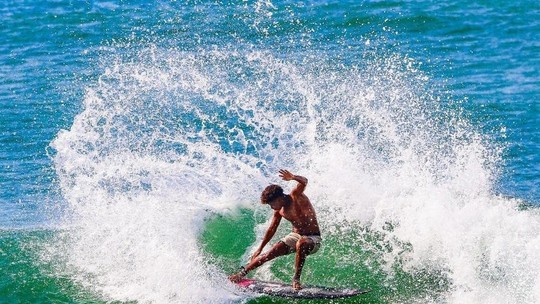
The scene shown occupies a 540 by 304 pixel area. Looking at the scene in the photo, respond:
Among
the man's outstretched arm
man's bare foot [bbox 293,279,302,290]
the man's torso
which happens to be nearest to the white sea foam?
man's bare foot [bbox 293,279,302,290]

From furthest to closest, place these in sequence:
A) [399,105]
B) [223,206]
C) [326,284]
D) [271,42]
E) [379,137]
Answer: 1. [271,42]
2. [399,105]
3. [379,137]
4. [223,206]
5. [326,284]

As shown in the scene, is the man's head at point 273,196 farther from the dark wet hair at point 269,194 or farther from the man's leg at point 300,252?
the man's leg at point 300,252

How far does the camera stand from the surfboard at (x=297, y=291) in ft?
46.7

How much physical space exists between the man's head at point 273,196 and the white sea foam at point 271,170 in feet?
5.05

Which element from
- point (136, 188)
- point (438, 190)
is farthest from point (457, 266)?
point (136, 188)

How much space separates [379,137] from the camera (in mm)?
20828

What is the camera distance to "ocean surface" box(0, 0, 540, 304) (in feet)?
50.8

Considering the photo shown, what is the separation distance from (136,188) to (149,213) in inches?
143

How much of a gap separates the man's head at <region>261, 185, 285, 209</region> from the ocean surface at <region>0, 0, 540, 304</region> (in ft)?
4.96

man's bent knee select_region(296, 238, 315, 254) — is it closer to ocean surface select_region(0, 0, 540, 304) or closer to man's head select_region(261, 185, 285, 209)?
man's head select_region(261, 185, 285, 209)

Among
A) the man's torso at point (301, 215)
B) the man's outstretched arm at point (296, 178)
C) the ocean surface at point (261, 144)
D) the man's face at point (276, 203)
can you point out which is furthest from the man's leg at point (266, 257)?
the man's outstretched arm at point (296, 178)

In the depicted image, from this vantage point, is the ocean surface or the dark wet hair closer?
the dark wet hair

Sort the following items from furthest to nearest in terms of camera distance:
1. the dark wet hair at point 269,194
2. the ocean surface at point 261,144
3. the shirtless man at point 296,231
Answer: the ocean surface at point 261,144
the shirtless man at point 296,231
the dark wet hair at point 269,194

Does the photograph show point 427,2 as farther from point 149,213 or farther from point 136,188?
point 149,213
